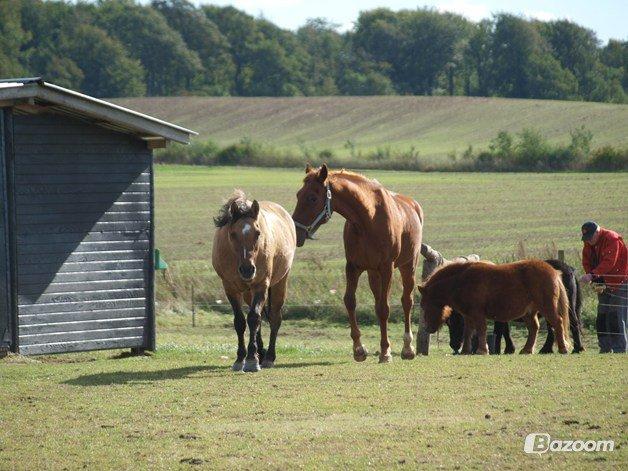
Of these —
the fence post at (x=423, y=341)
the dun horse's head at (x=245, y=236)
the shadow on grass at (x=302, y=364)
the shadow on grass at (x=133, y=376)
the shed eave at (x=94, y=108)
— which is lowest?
the fence post at (x=423, y=341)

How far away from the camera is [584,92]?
108625 mm

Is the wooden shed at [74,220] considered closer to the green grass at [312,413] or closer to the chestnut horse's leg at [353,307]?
the green grass at [312,413]

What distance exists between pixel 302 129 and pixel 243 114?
779cm

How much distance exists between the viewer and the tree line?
109m

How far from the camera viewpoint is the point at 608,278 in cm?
1650

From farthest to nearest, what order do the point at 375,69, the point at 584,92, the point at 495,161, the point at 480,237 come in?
the point at 375,69
the point at 584,92
the point at 495,161
the point at 480,237

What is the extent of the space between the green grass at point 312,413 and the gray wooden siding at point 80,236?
818mm

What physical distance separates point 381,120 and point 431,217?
47.7 meters

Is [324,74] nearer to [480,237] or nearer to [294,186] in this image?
[294,186]

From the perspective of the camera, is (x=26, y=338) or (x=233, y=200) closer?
(x=233, y=200)

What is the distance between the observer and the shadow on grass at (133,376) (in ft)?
42.9

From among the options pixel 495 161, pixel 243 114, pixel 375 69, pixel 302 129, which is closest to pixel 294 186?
pixel 495 161

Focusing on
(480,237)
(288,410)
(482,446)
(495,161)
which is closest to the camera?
(482,446)

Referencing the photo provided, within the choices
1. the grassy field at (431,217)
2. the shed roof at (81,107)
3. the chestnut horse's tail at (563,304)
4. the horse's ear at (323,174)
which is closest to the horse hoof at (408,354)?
the chestnut horse's tail at (563,304)
